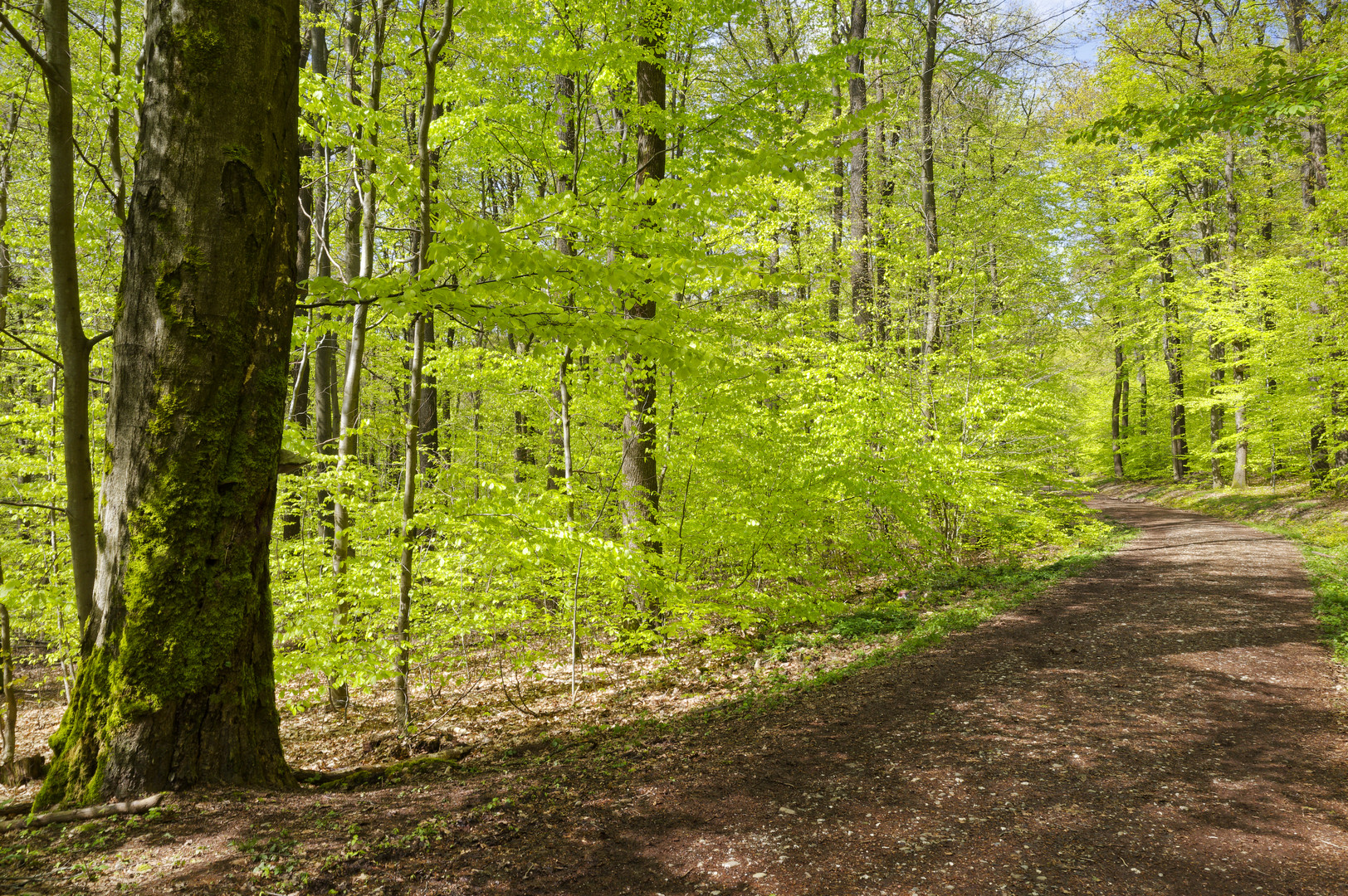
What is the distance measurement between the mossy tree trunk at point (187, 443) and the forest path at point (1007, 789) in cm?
151

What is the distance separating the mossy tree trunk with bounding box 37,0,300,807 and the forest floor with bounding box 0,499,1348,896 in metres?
0.35

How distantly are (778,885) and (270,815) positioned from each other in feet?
6.97

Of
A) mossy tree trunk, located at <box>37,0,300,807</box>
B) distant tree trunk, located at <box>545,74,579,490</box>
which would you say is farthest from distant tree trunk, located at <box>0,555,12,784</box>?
distant tree trunk, located at <box>545,74,579,490</box>

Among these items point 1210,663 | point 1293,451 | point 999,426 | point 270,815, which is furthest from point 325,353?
point 1293,451

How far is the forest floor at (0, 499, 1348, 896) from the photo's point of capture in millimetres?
2436

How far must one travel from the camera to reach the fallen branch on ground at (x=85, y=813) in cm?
252

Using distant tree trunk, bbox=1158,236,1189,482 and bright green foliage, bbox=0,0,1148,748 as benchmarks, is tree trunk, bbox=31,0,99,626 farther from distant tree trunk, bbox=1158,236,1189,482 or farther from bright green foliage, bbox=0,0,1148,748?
distant tree trunk, bbox=1158,236,1189,482

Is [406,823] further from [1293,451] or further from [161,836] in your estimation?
[1293,451]

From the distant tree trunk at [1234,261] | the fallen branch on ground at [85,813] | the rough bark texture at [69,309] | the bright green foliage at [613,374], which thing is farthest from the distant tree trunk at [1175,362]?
the fallen branch on ground at [85,813]

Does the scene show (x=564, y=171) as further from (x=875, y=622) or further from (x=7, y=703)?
(x=7, y=703)

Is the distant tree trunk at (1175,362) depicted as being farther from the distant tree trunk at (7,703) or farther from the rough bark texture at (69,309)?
the distant tree trunk at (7,703)

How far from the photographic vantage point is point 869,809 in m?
3.24

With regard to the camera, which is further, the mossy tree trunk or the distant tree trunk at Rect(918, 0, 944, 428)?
the distant tree trunk at Rect(918, 0, 944, 428)

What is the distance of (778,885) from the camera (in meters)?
2.56
